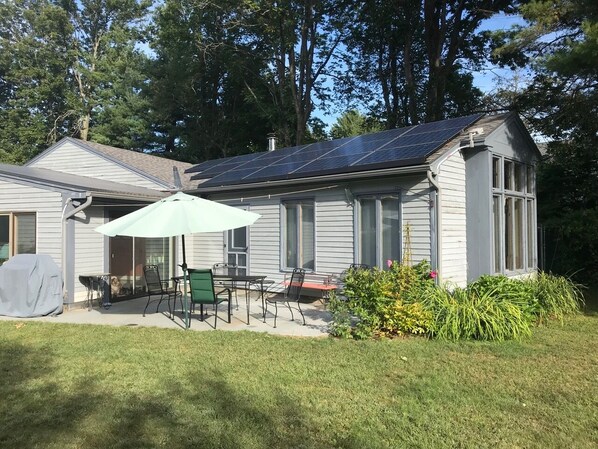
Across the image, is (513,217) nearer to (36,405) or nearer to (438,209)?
(438,209)

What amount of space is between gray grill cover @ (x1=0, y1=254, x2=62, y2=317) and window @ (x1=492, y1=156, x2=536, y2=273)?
8913mm

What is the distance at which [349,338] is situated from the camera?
6805 mm

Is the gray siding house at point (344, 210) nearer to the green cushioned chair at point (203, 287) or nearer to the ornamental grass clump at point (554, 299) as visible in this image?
→ the ornamental grass clump at point (554, 299)

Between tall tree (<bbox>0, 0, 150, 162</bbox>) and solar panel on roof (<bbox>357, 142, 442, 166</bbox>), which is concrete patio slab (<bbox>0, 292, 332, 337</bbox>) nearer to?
solar panel on roof (<bbox>357, 142, 442, 166</bbox>)

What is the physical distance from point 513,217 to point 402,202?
3117 mm

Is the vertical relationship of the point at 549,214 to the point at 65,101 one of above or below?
below

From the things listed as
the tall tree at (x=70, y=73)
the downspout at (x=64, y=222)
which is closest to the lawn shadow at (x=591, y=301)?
the downspout at (x=64, y=222)

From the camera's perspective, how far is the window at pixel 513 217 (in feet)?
31.5

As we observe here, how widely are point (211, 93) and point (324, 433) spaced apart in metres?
27.5

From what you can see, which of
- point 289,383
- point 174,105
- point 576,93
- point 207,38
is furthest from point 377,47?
point 289,383

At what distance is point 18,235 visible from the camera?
1029 centimetres

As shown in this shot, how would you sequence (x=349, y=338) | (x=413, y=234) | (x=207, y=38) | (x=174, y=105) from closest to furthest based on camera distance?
(x=349, y=338), (x=413, y=234), (x=207, y=38), (x=174, y=105)

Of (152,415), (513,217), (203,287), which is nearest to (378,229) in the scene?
(513,217)

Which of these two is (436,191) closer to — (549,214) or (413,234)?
(413,234)
